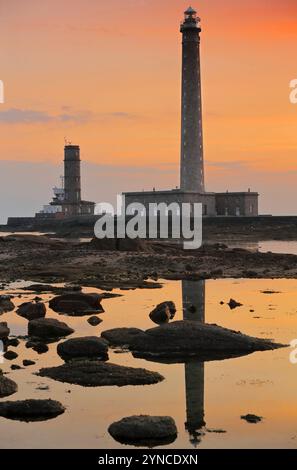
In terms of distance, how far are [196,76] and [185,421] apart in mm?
69046

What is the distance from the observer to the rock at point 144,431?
30.8 ft

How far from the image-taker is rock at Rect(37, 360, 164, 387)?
1199 centimetres

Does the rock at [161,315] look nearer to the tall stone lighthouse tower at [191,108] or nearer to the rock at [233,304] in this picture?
the rock at [233,304]

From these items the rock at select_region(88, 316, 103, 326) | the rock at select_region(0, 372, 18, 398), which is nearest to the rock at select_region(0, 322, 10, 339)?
the rock at select_region(88, 316, 103, 326)

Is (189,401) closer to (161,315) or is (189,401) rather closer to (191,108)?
(161,315)

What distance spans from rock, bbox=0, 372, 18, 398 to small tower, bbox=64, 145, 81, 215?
91248mm

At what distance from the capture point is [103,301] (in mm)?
21266

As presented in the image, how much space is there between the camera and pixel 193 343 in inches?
563

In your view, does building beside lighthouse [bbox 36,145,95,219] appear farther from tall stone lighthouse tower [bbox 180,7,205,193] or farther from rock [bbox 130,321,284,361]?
rock [bbox 130,321,284,361]

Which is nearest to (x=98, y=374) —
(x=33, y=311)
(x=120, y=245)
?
(x=33, y=311)

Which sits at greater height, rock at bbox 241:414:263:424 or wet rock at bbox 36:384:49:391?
wet rock at bbox 36:384:49:391

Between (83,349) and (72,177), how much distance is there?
293ft

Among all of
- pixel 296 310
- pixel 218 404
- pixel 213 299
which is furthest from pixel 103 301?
pixel 218 404
